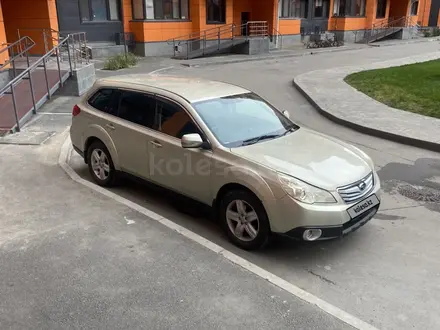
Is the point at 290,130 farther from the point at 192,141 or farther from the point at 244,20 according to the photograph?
the point at 244,20

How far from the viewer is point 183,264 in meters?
4.43

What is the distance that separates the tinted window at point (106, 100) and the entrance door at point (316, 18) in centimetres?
3200

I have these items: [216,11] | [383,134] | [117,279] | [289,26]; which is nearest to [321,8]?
[289,26]

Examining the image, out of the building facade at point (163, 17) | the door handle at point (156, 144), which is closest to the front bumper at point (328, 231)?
the door handle at point (156, 144)

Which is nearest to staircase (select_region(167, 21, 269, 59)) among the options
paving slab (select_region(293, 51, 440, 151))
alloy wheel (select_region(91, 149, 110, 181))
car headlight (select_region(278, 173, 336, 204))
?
paving slab (select_region(293, 51, 440, 151))

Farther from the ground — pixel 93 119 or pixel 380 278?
pixel 93 119

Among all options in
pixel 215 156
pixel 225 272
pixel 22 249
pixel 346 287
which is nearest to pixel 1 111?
pixel 22 249

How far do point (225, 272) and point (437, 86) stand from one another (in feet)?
41.5

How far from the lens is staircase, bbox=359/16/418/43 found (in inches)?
1532

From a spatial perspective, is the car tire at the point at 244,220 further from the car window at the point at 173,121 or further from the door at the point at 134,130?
the door at the point at 134,130

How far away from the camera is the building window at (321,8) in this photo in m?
36.6

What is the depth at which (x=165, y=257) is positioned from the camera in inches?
179

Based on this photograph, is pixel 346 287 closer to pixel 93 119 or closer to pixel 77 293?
pixel 77 293

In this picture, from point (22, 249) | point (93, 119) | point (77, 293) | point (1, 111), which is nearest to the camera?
point (77, 293)
